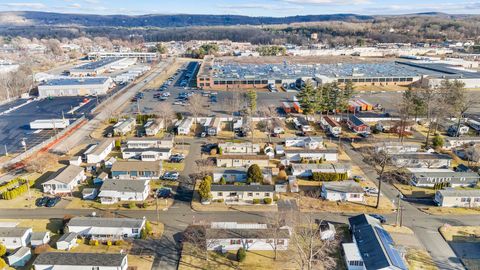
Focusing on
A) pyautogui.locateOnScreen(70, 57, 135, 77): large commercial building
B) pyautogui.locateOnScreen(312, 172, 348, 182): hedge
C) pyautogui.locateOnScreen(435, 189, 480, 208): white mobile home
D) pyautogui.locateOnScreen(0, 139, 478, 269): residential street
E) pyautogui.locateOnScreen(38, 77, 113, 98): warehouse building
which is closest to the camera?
pyautogui.locateOnScreen(0, 139, 478, 269): residential street

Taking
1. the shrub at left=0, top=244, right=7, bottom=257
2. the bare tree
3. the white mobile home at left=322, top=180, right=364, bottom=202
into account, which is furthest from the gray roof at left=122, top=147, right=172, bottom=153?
the bare tree

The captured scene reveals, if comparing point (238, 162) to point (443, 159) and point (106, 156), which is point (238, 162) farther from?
point (443, 159)

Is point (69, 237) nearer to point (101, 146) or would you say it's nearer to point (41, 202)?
point (41, 202)

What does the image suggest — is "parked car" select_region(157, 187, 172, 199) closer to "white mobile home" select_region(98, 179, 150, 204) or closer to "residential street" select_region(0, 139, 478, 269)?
"residential street" select_region(0, 139, 478, 269)

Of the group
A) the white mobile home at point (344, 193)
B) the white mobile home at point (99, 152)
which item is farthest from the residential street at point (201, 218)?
the white mobile home at point (99, 152)

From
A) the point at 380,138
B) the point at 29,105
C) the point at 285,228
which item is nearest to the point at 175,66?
the point at 29,105

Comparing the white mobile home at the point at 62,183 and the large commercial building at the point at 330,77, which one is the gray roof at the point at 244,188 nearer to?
the white mobile home at the point at 62,183
